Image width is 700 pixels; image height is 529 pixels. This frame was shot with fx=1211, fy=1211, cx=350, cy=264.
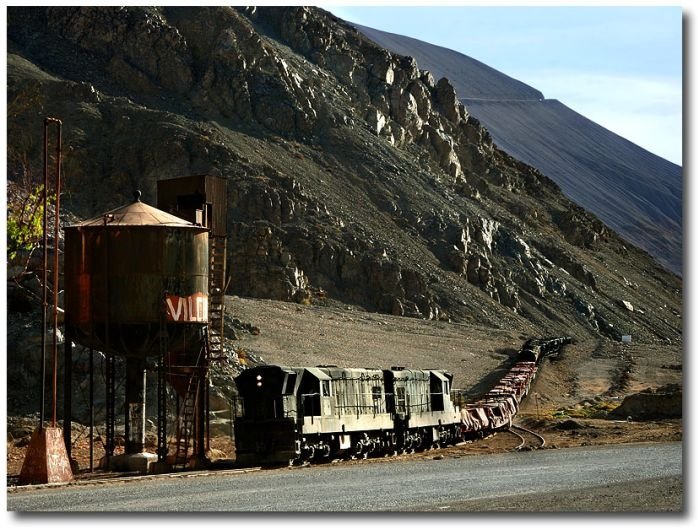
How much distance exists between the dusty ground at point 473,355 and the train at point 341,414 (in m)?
4.50

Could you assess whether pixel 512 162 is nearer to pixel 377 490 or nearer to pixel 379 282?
pixel 379 282

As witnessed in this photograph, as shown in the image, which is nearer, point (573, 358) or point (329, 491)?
point (329, 491)

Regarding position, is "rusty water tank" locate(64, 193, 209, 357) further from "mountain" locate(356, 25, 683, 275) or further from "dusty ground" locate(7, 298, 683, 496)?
"mountain" locate(356, 25, 683, 275)

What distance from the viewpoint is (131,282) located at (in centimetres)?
3719

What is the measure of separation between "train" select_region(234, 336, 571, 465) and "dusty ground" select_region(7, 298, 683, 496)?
4495 mm

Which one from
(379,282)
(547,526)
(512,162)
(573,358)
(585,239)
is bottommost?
(547,526)

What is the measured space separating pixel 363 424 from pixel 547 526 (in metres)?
24.1

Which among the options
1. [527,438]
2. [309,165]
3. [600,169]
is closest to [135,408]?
[527,438]

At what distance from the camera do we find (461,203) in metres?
128

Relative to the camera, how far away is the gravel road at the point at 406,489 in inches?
914

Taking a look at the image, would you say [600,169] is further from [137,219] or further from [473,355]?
[137,219]

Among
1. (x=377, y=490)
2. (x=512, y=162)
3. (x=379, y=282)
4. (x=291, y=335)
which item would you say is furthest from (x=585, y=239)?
(x=377, y=490)

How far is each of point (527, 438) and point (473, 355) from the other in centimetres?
3441

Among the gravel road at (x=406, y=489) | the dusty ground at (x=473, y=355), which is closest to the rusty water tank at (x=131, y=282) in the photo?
the gravel road at (x=406, y=489)
